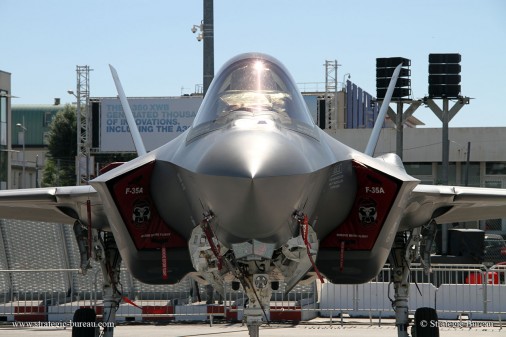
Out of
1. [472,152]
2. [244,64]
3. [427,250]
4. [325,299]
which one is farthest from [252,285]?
[472,152]

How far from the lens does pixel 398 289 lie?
11.0 m

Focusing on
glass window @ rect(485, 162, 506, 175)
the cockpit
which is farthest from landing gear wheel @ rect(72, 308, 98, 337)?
glass window @ rect(485, 162, 506, 175)

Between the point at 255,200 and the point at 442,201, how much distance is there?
399 centimetres

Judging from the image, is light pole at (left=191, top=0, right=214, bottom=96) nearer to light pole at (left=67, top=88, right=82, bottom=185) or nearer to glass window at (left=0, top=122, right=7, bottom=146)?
light pole at (left=67, top=88, right=82, bottom=185)

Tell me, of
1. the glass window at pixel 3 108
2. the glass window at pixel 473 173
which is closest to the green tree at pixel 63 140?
the glass window at pixel 3 108

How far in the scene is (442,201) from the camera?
32.7 ft

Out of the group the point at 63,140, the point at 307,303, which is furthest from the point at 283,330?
the point at 63,140

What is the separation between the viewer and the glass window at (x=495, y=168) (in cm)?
5262

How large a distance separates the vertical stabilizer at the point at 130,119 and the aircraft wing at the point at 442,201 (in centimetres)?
380

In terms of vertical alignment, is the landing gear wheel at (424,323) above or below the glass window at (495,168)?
below

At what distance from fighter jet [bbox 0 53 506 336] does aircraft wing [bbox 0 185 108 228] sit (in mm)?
21

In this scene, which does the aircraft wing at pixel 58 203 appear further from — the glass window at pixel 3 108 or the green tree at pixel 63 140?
the green tree at pixel 63 140

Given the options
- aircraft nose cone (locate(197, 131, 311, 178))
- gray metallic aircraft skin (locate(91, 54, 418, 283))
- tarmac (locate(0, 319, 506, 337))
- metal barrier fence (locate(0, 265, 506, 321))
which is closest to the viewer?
aircraft nose cone (locate(197, 131, 311, 178))

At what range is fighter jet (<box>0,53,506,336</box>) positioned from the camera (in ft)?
21.9
